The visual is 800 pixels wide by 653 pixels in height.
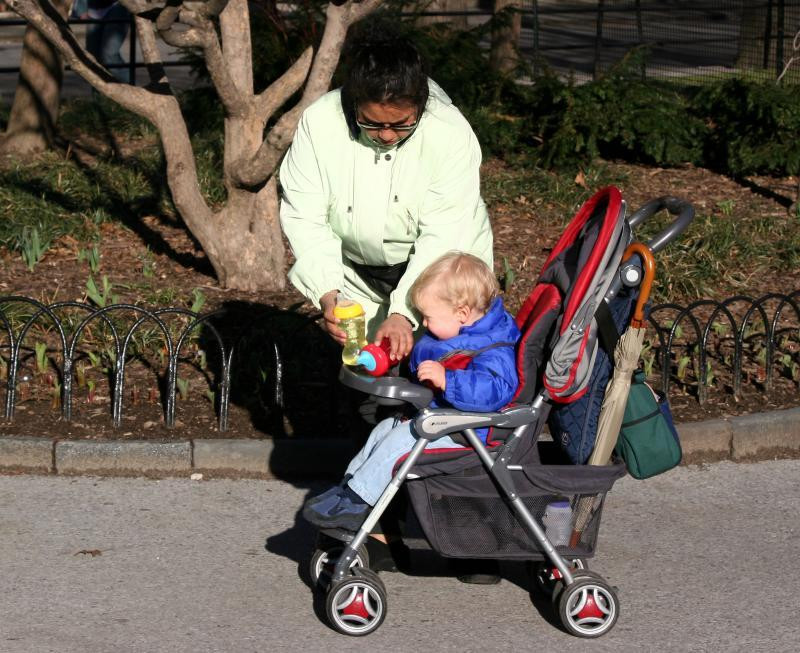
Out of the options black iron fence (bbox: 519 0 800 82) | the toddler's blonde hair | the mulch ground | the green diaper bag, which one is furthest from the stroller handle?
black iron fence (bbox: 519 0 800 82)

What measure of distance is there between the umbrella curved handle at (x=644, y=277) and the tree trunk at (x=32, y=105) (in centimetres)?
752

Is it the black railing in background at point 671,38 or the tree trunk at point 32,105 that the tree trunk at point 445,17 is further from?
the tree trunk at point 32,105

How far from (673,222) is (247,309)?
369 cm

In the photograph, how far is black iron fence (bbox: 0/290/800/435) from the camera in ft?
20.4

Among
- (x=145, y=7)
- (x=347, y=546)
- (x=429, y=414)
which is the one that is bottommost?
(x=347, y=546)

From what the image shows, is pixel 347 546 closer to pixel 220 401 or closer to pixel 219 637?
pixel 219 637

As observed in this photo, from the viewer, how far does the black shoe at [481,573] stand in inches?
188

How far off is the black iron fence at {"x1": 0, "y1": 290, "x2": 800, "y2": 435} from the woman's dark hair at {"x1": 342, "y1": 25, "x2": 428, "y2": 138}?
2.14 meters

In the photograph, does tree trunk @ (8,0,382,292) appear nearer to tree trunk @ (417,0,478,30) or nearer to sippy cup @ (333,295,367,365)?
sippy cup @ (333,295,367,365)

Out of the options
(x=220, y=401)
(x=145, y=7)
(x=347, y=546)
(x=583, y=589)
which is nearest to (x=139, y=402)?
(x=220, y=401)

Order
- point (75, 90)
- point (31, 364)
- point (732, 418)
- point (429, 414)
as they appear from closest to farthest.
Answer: point (429, 414)
point (732, 418)
point (31, 364)
point (75, 90)

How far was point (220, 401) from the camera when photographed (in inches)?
247

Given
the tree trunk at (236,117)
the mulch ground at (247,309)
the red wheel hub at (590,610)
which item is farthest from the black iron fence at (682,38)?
the red wheel hub at (590,610)

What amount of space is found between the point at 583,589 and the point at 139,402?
2.93 metres
